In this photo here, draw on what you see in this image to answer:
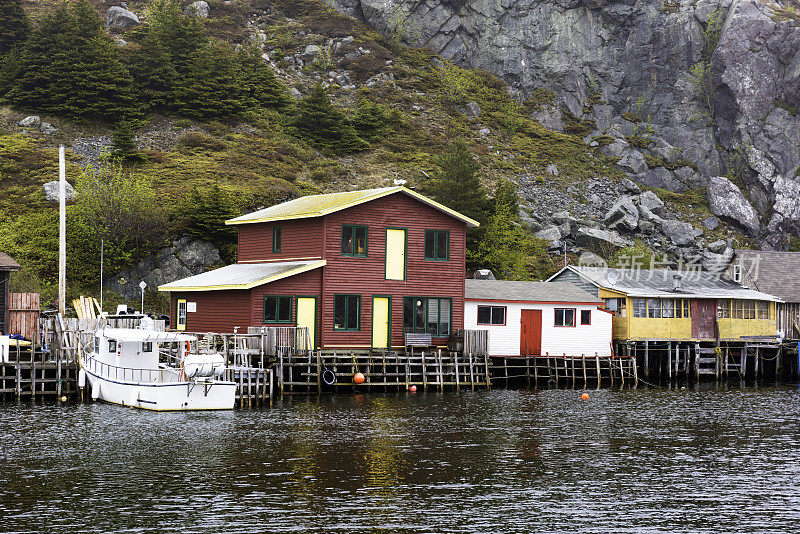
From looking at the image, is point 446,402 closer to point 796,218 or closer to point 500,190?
point 500,190

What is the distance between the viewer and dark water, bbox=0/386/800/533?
69.0 ft

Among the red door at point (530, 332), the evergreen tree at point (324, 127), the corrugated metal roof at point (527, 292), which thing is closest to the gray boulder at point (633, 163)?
the evergreen tree at point (324, 127)

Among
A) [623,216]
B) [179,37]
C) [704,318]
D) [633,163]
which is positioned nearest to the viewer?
[704,318]

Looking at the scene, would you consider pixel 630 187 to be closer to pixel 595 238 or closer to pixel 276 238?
pixel 595 238

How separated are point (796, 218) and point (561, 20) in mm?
41584

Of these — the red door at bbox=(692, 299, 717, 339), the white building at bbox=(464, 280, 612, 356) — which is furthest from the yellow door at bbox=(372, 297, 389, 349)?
the red door at bbox=(692, 299, 717, 339)

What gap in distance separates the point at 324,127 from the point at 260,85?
10030 mm

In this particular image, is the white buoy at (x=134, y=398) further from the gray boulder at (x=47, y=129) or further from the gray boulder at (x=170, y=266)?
the gray boulder at (x=47, y=129)

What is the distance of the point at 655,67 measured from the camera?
130375mm

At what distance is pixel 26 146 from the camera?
80.4 meters

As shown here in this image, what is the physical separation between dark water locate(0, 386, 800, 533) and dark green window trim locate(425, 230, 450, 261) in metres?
11.1

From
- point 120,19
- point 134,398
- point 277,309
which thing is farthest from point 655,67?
point 134,398

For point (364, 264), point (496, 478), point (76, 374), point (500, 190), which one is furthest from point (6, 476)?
point (500, 190)

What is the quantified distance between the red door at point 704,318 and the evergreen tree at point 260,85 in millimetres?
56131
